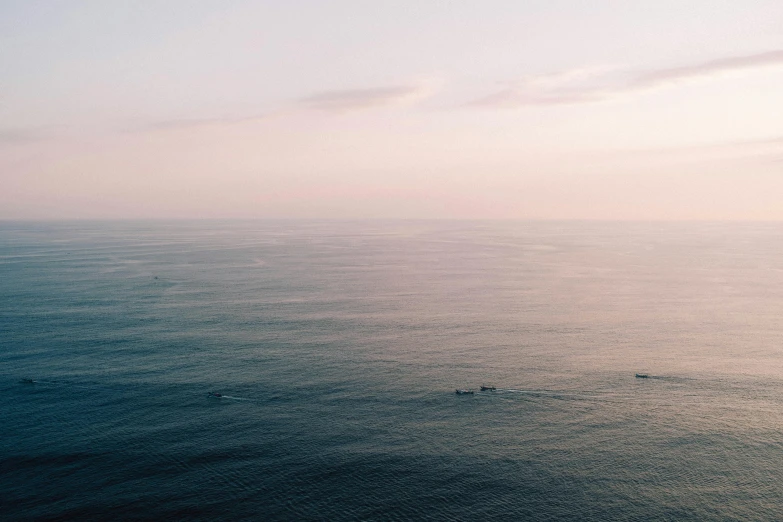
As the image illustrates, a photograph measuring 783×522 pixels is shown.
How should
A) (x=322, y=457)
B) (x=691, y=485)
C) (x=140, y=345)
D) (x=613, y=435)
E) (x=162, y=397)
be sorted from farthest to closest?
(x=140, y=345)
(x=162, y=397)
(x=613, y=435)
(x=322, y=457)
(x=691, y=485)

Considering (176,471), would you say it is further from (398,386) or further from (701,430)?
(701,430)

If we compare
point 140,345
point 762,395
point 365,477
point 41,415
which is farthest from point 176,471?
point 762,395

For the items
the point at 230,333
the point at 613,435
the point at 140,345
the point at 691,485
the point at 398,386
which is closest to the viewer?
the point at 691,485

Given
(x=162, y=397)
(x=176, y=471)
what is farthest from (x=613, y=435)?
(x=162, y=397)

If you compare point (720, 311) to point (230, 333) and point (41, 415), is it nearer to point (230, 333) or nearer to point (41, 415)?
point (230, 333)

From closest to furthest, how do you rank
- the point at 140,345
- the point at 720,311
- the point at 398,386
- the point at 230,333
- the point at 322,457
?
the point at 322,457 < the point at 398,386 < the point at 140,345 < the point at 230,333 < the point at 720,311

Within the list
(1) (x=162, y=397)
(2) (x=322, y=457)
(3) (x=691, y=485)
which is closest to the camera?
(3) (x=691, y=485)

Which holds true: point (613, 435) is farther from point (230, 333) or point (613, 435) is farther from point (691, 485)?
point (230, 333)

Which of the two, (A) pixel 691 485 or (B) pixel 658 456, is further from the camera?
(B) pixel 658 456

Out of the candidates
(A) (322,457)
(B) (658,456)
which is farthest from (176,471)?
(B) (658,456)

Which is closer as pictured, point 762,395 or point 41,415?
point 41,415
